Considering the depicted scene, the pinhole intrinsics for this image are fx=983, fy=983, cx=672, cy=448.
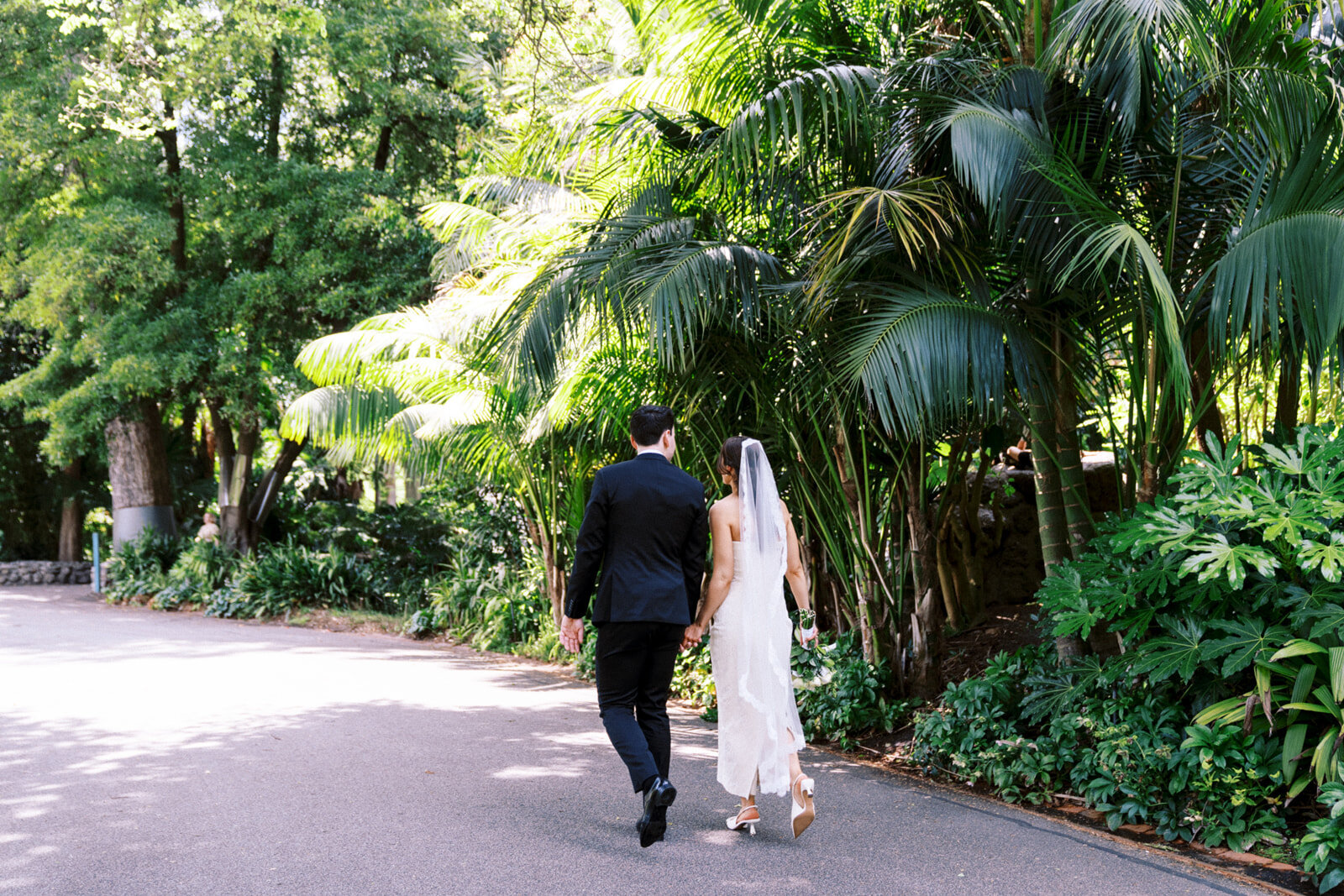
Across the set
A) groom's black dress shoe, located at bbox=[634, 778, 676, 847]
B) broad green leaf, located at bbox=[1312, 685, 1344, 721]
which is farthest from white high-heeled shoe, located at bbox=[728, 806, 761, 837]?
broad green leaf, located at bbox=[1312, 685, 1344, 721]

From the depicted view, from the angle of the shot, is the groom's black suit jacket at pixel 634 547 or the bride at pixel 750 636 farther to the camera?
the bride at pixel 750 636

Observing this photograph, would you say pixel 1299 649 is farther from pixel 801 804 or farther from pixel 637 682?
pixel 637 682

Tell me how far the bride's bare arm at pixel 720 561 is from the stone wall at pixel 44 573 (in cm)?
2251

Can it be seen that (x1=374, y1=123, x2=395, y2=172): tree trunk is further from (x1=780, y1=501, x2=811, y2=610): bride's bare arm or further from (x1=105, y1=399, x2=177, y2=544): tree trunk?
(x1=780, y1=501, x2=811, y2=610): bride's bare arm

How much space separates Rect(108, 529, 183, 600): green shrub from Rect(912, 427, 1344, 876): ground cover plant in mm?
16339

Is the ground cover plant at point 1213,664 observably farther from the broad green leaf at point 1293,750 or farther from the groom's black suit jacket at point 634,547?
the groom's black suit jacket at point 634,547

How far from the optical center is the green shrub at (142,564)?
17.3 meters

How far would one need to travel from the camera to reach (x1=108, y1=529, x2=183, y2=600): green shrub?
1731 centimetres

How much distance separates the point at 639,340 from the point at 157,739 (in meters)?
4.11

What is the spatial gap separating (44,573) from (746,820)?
22826 millimetres

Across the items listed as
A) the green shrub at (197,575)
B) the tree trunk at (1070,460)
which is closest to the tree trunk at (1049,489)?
the tree trunk at (1070,460)

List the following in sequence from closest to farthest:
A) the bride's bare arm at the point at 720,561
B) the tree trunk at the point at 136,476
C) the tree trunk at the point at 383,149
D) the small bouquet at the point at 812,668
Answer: the bride's bare arm at the point at 720,561 → the small bouquet at the point at 812,668 → the tree trunk at the point at 383,149 → the tree trunk at the point at 136,476

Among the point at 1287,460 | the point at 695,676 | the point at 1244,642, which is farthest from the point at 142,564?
the point at 1287,460

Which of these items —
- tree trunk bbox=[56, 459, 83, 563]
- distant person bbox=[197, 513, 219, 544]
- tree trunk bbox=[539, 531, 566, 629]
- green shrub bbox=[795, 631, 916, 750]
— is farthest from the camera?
tree trunk bbox=[56, 459, 83, 563]
